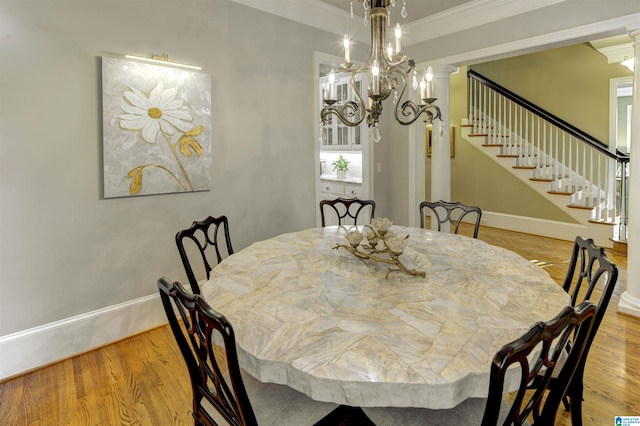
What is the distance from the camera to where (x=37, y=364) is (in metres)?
2.44

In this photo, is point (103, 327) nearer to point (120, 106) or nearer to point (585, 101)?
point (120, 106)

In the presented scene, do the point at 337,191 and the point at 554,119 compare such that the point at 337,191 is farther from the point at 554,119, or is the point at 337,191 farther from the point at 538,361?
the point at 538,361

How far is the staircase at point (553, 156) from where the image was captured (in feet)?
17.7

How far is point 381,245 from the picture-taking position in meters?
2.17

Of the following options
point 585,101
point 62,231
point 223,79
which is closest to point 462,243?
point 223,79

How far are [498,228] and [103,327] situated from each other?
249 inches

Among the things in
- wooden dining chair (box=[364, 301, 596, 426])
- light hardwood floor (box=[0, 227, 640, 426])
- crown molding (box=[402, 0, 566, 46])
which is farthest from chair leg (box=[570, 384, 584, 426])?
crown molding (box=[402, 0, 566, 46])

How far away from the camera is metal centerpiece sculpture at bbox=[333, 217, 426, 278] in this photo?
5.82 feet

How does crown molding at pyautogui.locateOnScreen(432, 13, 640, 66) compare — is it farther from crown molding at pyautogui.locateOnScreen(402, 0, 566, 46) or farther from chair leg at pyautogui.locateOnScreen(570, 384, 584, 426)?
chair leg at pyautogui.locateOnScreen(570, 384, 584, 426)

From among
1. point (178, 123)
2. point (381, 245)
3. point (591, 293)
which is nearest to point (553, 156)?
point (381, 245)

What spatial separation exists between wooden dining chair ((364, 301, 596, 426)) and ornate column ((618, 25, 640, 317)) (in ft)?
8.83

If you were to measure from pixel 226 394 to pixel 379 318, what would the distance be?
1.78ft

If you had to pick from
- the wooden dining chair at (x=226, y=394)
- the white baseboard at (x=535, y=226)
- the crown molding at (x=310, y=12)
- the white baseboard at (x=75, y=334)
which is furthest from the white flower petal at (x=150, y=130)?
the white baseboard at (x=535, y=226)

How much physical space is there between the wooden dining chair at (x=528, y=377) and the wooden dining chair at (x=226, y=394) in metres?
0.19
